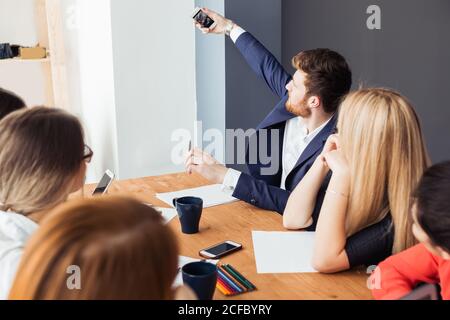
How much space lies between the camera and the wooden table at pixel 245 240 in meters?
1.17

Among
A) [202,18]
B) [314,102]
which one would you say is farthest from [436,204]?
[202,18]

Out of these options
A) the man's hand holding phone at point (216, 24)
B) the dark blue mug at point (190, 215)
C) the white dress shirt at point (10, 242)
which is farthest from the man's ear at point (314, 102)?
the white dress shirt at point (10, 242)

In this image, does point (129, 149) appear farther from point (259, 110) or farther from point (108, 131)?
point (259, 110)

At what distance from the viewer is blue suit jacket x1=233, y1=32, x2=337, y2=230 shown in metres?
1.68

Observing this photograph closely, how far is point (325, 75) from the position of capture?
1.92 meters

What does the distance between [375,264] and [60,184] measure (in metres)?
0.80

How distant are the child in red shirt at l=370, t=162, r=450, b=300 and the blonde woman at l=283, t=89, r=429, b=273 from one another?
82 mm

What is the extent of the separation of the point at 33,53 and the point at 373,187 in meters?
1.99

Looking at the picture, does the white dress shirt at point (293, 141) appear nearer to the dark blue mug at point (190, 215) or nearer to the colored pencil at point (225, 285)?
the dark blue mug at point (190, 215)

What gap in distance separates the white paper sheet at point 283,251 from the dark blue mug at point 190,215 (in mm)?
171

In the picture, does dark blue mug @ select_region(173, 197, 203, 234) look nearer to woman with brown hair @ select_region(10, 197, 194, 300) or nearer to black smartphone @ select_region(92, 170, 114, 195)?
black smartphone @ select_region(92, 170, 114, 195)

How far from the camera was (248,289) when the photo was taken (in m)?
1.17

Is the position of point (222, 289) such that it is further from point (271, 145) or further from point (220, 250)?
point (271, 145)
